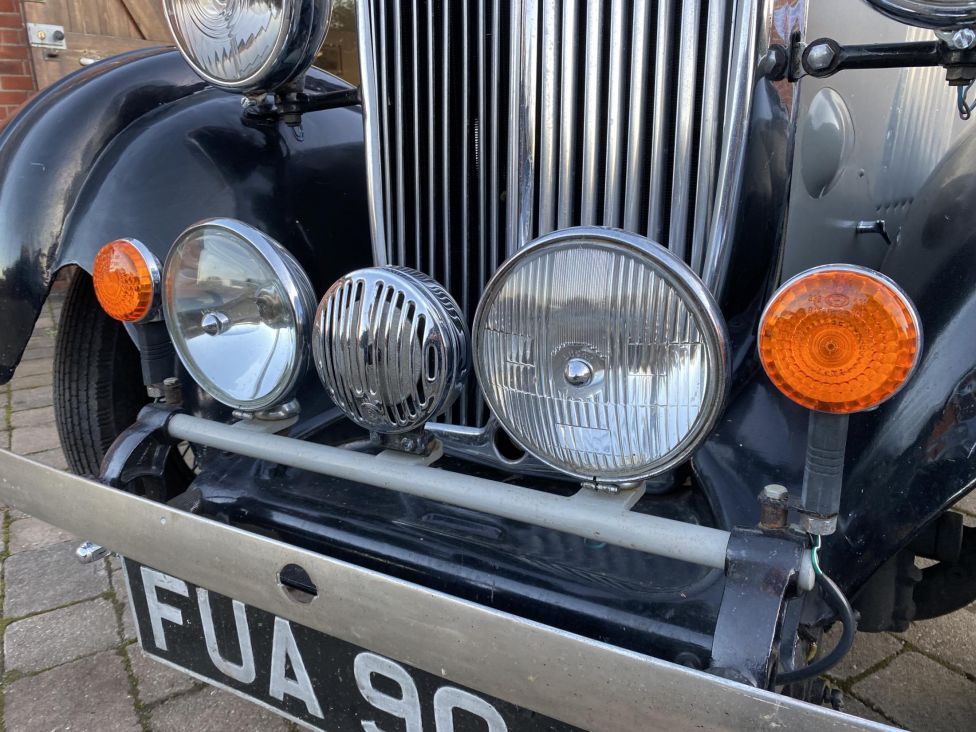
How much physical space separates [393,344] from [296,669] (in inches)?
20.5

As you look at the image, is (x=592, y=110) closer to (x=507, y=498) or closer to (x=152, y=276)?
(x=507, y=498)

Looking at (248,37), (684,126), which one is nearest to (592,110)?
(684,126)

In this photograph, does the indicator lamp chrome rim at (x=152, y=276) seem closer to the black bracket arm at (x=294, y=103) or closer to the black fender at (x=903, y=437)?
the black bracket arm at (x=294, y=103)

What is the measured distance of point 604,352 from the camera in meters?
1.02

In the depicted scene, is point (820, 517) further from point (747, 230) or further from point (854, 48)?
point (854, 48)

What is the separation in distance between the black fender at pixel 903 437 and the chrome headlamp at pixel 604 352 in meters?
0.23

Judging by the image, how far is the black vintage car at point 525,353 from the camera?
96 cm

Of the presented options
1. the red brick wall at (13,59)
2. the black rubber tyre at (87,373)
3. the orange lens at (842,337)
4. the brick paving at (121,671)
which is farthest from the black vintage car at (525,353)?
the red brick wall at (13,59)

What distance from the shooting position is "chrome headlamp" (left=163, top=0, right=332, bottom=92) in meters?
1.40

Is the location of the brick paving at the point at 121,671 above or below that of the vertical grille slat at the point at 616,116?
below

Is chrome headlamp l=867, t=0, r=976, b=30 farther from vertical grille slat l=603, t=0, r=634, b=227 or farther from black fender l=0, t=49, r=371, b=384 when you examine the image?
black fender l=0, t=49, r=371, b=384

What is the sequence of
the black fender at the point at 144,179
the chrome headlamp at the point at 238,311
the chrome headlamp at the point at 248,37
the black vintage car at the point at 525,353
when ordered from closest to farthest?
the black vintage car at the point at 525,353, the chrome headlamp at the point at 238,311, the chrome headlamp at the point at 248,37, the black fender at the point at 144,179

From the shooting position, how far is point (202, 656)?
1342 mm

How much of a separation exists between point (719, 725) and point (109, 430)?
5.20 ft
